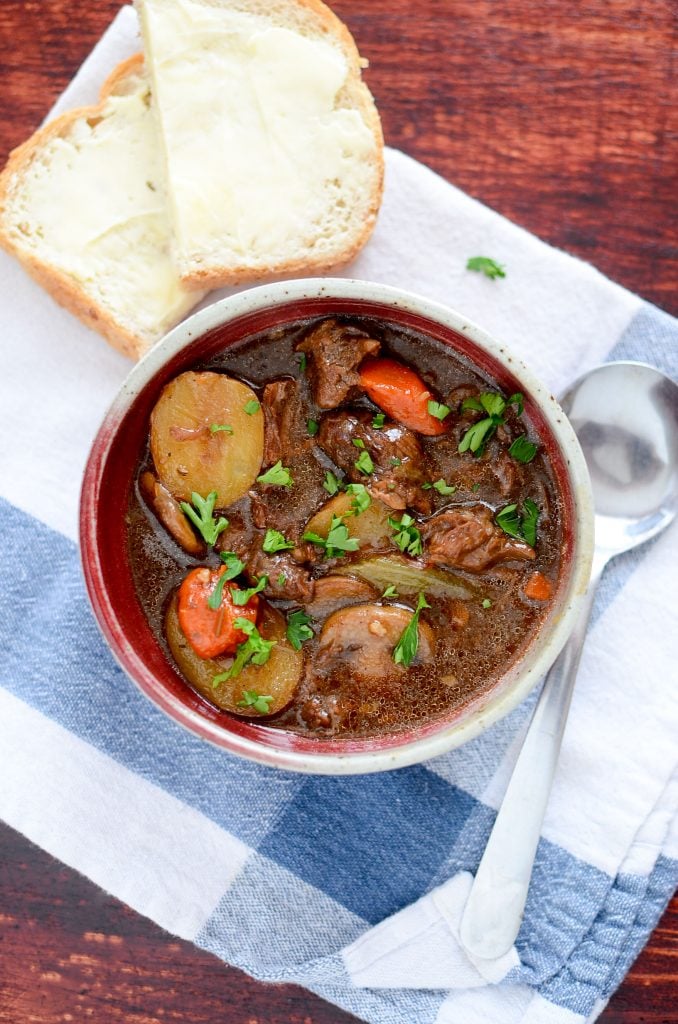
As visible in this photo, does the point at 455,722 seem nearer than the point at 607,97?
Yes

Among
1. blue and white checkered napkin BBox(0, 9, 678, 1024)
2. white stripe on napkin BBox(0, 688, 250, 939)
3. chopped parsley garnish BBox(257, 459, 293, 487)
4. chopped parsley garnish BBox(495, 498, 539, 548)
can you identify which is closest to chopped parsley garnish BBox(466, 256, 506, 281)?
blue and white checkered napkin BBox(0, 9, 678, 1024)

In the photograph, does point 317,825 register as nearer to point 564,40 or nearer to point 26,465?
point 26,465

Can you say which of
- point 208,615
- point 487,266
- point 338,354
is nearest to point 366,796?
point 208,615

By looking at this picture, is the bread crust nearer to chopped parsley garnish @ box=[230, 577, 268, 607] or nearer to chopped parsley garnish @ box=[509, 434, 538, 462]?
chopped parsley garnish @ box=[230, 577, 268, 607]

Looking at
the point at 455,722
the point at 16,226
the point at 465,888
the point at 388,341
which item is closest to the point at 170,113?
the point at 16,226

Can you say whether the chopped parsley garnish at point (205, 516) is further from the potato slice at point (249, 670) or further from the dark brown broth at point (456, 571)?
the potato slice at point (249, 670)
